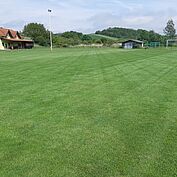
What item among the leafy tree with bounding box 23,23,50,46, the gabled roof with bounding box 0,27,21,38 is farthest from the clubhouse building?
the leafy tree with bounding box 23,23,50,46

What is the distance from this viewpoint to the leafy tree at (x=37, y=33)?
13075 cm

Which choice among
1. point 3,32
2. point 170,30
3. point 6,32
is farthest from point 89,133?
point 170,30

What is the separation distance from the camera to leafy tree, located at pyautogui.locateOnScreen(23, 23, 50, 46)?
131 meters

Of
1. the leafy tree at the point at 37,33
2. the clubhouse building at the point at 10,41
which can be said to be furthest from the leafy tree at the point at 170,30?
the clubhouse building at the point at 10,41

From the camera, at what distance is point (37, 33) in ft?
438

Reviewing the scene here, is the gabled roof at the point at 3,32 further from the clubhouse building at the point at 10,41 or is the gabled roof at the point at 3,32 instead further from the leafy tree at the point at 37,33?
the leafy tree at the point at 37,33

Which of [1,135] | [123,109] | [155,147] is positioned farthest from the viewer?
[123,109]

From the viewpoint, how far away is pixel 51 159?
5.42 meters

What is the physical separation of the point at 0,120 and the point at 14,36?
99723 millimetres

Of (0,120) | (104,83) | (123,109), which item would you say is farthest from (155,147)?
(104,83)

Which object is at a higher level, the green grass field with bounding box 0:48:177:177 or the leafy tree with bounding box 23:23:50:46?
the leafy tree with bounding box 23:23:50:46

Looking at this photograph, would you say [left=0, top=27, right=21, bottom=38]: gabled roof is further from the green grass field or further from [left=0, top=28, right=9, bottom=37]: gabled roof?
the green grass field

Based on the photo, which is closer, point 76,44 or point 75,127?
point 75,127

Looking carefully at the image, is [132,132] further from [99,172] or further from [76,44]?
[76,44]
